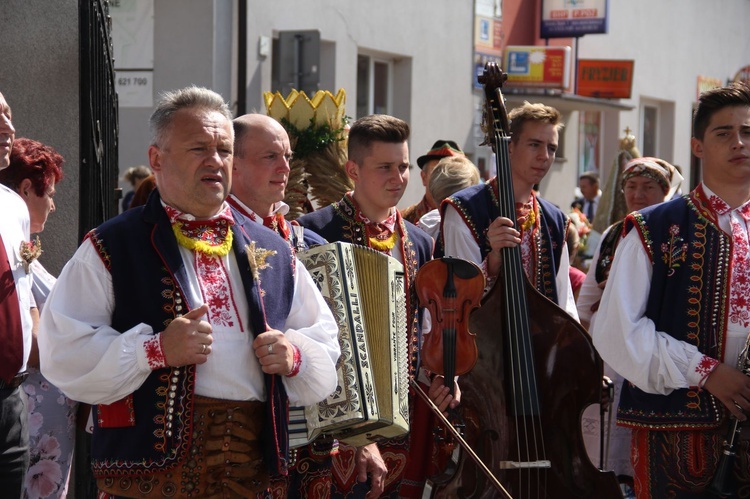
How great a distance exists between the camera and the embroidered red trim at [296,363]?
3.40 metres

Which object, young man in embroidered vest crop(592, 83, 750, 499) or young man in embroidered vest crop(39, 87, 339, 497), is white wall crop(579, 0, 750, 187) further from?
young man in embroidered vest crop(39, 87, 339, 497)

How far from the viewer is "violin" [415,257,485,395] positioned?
4.63 metres

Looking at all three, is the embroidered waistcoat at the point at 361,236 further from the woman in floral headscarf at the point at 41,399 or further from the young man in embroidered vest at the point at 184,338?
the young man in embroidered vest at the point at 184,338

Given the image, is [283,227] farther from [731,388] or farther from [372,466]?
[731,388]

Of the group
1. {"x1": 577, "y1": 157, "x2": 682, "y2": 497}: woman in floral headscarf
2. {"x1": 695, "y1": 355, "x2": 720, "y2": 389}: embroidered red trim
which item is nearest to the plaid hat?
{"x1": 577, "y1": 157, "x2": 682, "y2": 497}: woman in floral headscarf

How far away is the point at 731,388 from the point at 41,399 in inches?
109

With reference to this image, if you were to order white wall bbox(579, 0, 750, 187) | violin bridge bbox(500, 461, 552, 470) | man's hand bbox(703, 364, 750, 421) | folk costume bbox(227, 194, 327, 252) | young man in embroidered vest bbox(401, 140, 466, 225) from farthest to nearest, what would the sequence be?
white wall bbox(579, 0, 750, 187) → young man in embroidered vest bbox(401, 140, 466, 225) → violin bridge bbox(500, 461, 552, 470) → folk costume bbox(227, 194, 327, 252) → man's hand bbox(703, 364, 750, 421)

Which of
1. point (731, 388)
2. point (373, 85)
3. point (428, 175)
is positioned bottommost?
point (731, 388)

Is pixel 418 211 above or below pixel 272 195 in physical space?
below

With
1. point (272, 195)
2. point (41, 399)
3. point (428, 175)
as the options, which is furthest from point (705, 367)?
point (428, 175)

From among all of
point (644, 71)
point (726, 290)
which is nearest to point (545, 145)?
point (726, 290)

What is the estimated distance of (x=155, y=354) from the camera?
3.15 m

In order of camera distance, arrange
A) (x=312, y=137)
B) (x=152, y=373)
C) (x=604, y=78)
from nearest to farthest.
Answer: (x=152, y=373)
(x=312, y=137)
(x=604, y=78)

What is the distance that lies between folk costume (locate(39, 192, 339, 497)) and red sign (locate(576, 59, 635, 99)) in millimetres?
16479
